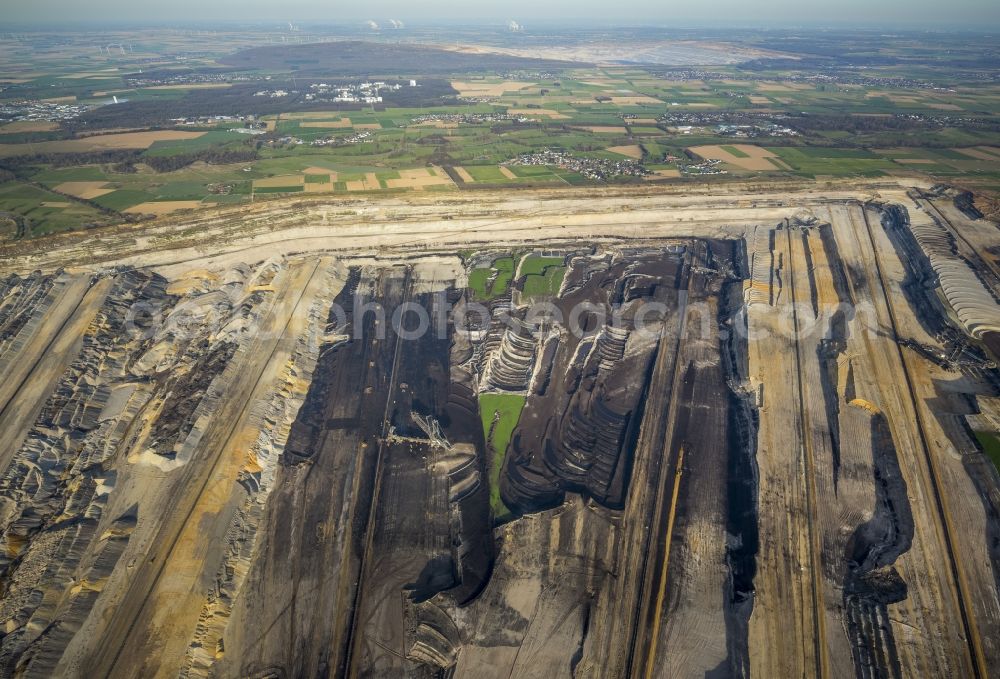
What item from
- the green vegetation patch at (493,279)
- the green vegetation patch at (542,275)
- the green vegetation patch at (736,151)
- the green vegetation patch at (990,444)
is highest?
the green vegetation patch at (736,151)

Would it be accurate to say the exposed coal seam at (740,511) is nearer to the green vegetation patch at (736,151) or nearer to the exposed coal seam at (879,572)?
the exposed coal seam at (879,572)

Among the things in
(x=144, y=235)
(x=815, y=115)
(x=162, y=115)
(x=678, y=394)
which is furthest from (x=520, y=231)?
(x=162, y=115)

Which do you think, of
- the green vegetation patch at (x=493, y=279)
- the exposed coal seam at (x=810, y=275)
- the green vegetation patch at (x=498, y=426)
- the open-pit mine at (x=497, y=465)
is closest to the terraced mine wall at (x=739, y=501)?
the open-pit mine at (x=497, y=465)

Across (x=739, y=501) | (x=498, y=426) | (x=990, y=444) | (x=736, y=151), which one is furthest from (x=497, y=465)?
(x=736, y=151)

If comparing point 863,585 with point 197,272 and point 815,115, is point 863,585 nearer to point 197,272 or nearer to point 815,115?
point 197,272

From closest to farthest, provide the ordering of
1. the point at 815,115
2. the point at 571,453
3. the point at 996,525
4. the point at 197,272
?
the point at 996,525, the point at 571,453, the point at 197,272, the point at 815,115

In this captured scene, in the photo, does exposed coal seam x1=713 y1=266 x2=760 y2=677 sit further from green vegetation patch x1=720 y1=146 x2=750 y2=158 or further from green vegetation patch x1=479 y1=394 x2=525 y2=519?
green vegetation patch x1=720 y1=146 x2=750 y2=158
